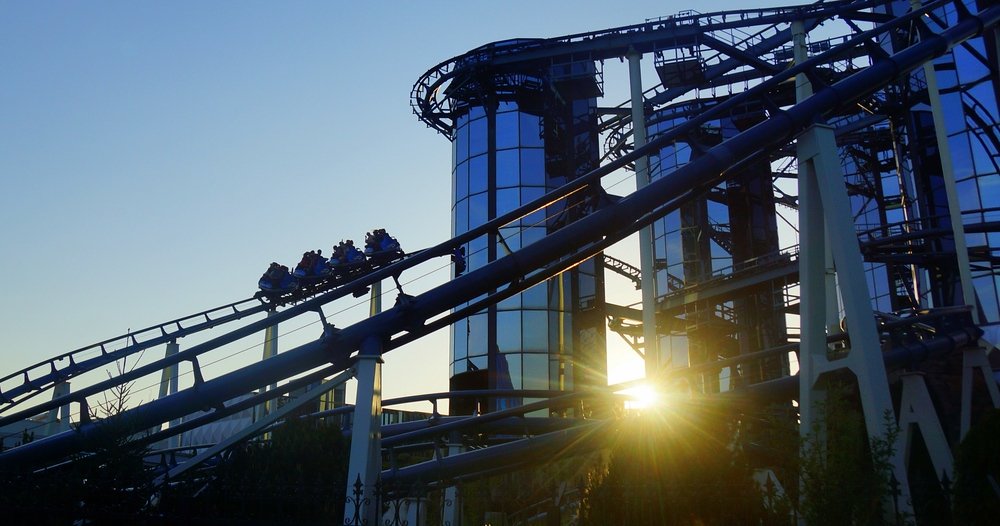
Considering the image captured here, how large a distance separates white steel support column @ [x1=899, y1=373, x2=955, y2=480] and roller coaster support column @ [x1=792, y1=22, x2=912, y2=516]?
5.59m

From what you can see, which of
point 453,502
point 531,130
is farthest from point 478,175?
point 453,502

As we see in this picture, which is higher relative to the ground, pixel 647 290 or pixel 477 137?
pixel 477 137

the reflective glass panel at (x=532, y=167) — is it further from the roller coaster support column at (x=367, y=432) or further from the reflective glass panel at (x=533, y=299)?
the roller coaster support column at (x=367, y=432)

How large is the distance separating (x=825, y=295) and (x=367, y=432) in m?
8.92

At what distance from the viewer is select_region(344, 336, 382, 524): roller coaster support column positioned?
15.1 m

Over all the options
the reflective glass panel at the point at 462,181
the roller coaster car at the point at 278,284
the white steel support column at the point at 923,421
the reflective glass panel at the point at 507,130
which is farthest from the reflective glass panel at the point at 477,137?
the white steel support column at the point at 923,421

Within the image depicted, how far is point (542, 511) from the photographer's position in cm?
3503

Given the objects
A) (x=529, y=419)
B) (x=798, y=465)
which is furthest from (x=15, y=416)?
(x=798, y=465)

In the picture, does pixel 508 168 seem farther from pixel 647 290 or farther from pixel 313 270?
pixel 647 290

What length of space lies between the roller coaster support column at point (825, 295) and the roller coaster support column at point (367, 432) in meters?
7.19

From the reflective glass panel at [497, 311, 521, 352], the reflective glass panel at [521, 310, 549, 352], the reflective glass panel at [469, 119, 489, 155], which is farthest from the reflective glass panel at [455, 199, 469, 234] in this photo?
the reflective glass panel at [521, 310, 549, 352]

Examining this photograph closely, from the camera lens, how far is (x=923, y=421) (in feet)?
72.6

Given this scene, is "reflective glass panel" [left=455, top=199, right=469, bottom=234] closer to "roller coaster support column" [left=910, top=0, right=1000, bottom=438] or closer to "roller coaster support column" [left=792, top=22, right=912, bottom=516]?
"roller coaster support column" [left=910, top=0, right=1000, bottom=438]

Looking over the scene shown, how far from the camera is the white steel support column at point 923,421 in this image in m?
21.2
